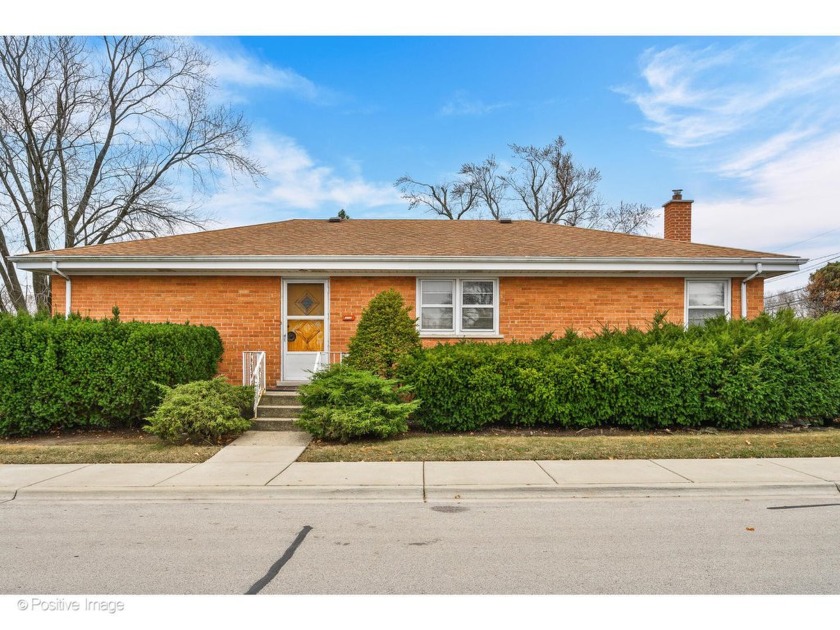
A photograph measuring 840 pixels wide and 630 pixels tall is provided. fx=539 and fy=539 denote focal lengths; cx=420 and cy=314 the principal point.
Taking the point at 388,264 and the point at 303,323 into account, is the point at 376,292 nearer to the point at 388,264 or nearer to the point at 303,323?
the point at 388,264

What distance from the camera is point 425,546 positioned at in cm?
448

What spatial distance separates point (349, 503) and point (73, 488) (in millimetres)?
3271

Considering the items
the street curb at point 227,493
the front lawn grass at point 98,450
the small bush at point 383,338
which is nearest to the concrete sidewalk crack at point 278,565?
the street curb at point 227,493

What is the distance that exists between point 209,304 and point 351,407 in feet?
16.1

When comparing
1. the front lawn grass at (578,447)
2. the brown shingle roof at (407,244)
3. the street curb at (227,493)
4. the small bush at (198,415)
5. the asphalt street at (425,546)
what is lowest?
the street curb at (227,493)

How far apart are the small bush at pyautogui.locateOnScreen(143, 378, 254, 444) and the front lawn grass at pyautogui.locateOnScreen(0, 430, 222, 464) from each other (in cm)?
25

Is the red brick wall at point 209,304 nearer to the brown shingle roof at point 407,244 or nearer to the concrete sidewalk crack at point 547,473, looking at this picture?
the brown shingle roof at point 407,244

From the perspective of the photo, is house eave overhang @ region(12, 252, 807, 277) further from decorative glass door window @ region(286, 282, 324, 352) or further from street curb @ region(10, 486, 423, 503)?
street curb @ region(10, 486, 423, 503)

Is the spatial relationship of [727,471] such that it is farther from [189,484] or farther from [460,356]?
[189,484]

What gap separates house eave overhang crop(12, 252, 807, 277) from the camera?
11.1 meters

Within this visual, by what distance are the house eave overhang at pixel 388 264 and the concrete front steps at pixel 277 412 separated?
8.72 ft

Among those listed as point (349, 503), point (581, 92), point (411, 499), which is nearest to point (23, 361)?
point (349, 503)

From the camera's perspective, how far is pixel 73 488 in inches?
246

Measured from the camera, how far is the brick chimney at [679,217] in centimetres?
1471
